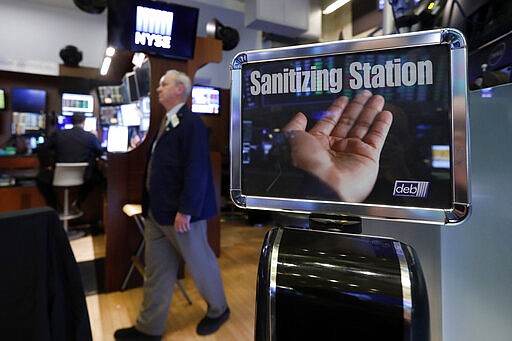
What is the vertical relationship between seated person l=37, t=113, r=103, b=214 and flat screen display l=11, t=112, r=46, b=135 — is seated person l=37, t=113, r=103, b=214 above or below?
below

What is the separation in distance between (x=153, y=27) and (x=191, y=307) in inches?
84.5

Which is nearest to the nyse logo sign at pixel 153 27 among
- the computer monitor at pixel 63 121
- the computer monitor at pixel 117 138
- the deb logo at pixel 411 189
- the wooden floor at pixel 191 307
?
the computer monitor at pixel 117 138

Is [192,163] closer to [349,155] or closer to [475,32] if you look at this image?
[349,155]

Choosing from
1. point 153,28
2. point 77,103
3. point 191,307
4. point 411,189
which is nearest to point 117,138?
point 77,103

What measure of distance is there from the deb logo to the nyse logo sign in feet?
7.91

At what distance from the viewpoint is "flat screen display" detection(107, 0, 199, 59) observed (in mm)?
2365

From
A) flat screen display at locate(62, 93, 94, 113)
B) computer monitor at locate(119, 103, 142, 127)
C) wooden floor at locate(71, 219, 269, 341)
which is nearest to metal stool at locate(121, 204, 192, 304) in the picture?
wooden floor at locate(71, 219, 269, 341)

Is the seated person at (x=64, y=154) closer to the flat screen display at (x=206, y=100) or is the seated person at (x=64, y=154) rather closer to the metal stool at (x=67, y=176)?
the metal stool at (x=67, y=176)

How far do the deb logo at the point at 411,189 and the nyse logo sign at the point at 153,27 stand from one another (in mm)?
2411

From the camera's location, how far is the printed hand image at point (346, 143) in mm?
618

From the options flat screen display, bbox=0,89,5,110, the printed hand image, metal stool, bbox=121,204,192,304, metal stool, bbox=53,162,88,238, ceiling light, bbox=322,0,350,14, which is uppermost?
flat screen display, bbox=0,89,5,110

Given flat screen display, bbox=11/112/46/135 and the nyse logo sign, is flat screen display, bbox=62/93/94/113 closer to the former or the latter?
flat screen display, bbox=11/112/46/135

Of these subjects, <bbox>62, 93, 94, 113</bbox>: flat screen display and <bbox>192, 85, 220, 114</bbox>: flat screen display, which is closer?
<bbox>62, 93, 94, 113</bbox>: flat screen display

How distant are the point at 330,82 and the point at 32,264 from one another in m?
0.99
